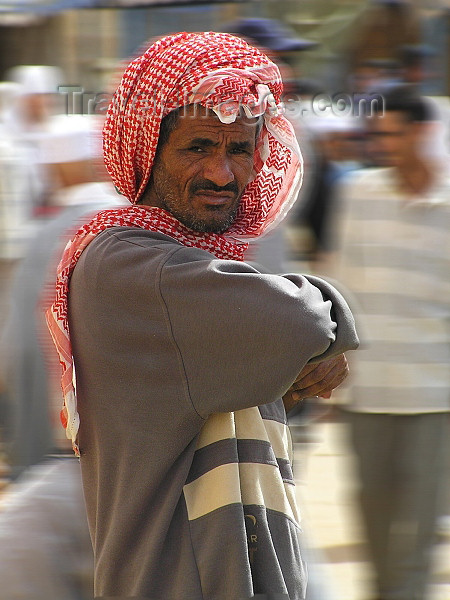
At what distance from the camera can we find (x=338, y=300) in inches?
70.8

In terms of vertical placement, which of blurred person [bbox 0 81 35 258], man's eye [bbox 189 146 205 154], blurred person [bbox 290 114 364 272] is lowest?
blurred person [bbox 0 81 35 258]

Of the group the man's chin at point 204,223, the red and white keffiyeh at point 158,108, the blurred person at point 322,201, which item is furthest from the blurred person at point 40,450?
the blurred person at point 322,201

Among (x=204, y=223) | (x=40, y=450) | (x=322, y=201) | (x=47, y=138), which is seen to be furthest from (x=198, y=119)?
(x=47, y=138)

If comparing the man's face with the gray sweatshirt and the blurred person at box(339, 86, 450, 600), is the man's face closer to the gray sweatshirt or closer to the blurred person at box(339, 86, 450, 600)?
the gray sweatshirt

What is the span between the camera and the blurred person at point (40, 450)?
2.29 metres

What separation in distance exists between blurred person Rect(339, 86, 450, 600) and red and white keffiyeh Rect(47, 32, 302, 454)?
5.47ft

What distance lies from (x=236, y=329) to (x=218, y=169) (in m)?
0.40

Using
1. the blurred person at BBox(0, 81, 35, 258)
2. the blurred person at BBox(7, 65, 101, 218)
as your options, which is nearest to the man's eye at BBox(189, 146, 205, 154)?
the blurred person at BBox(7, 65, 101, 218)

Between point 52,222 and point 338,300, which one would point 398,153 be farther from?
point 338,300

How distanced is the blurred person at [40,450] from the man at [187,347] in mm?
393

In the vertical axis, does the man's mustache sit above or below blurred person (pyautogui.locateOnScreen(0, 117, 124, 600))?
above

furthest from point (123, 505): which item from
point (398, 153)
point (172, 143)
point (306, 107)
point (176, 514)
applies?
point (306, 107)

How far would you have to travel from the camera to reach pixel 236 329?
5.50 feet

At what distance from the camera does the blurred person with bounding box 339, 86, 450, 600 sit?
359 cm
